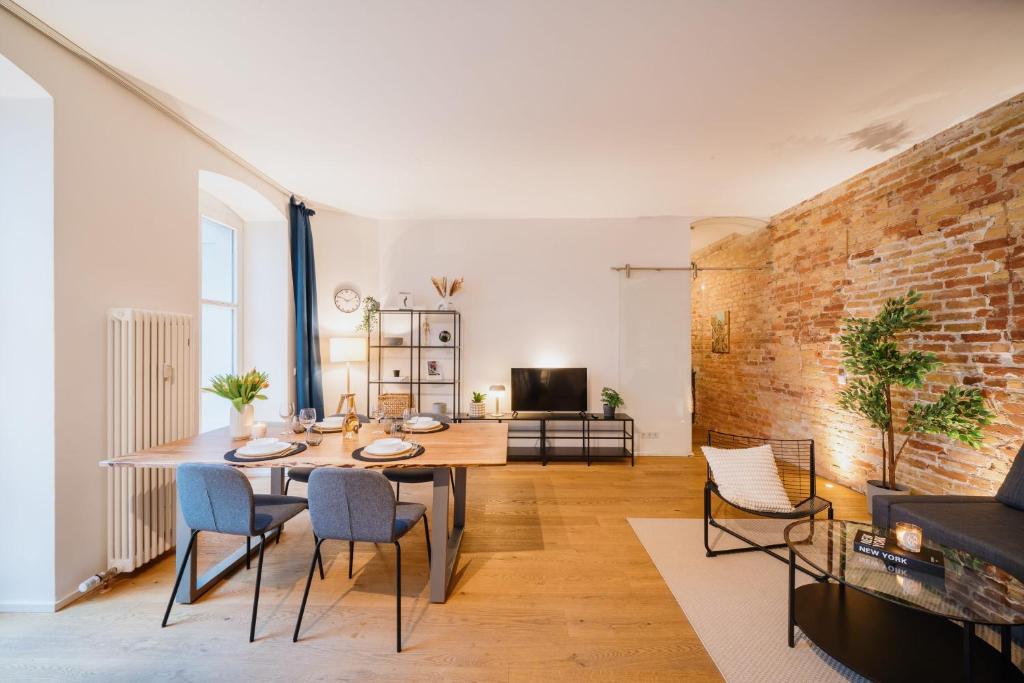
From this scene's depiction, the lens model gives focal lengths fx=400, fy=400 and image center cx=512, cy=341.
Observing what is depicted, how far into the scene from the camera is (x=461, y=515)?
294cm

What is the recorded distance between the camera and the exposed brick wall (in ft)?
8.41

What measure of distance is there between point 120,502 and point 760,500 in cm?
379

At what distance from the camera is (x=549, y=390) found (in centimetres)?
482

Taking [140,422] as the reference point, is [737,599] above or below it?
below

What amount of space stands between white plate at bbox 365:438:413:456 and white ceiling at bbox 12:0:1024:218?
2.08 m

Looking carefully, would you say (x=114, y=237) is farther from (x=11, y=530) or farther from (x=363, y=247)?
(x=363, y=247)

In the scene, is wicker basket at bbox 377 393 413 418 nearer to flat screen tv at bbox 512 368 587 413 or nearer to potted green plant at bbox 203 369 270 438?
flat screen tv at bbox 512 368 587 413

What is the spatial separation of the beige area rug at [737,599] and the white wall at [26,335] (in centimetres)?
329

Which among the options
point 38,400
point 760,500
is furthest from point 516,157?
point 38,400

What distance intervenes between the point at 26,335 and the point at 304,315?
2.31 metres

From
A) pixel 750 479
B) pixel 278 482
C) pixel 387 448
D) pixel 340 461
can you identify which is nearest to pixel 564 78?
pixel 387 448

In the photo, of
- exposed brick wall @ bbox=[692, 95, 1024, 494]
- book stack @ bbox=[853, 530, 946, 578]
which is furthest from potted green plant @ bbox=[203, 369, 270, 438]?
exposed brick wall @ bbox=[692, 95, 1024, 494]

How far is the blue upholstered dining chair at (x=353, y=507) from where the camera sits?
5.98 feet

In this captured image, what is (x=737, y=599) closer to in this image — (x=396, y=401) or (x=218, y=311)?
(x=396, y=401)
